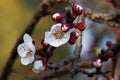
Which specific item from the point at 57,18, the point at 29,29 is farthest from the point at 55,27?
the point at 29,29

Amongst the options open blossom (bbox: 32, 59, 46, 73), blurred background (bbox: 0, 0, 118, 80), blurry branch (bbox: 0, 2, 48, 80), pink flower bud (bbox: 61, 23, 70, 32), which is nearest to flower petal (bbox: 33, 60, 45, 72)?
open blossom (bbox: 32, 59, 46, 73)

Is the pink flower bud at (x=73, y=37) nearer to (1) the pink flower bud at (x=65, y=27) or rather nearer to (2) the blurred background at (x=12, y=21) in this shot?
(1) the pink flower bud at (x=65, y=27)

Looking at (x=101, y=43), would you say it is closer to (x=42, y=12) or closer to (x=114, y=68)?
(x=42, y=12)

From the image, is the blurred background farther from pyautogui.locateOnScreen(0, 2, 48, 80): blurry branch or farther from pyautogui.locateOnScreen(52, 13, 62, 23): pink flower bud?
pyautogui.locateOnScreen(52, 13, 62, 23): pink flower bud

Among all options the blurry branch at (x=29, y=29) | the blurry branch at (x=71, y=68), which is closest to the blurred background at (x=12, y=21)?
the blurry branch at (x=29, y=29)

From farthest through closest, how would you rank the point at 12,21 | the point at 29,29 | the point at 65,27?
1. the point at 12,21
2. the point at 29,29
3. the point at 65,27

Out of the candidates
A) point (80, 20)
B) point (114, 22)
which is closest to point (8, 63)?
point (114, 22)

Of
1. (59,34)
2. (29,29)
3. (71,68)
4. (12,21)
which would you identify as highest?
(59,34)

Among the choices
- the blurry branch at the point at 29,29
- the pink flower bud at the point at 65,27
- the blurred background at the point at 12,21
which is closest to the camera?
the pink flower bud at the point at 65,27

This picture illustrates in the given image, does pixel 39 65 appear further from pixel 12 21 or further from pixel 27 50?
pixel 12 21

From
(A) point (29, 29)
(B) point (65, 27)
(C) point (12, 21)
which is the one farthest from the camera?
(C) point (12, 21)
